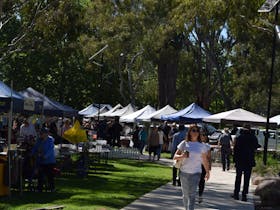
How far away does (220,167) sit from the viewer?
26.3 meters

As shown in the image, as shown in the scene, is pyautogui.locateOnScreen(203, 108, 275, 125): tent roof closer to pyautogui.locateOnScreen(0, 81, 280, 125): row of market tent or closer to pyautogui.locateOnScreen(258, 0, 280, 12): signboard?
pyautogui.locateOnScreen(0, 81, 280, 125): row of market tent

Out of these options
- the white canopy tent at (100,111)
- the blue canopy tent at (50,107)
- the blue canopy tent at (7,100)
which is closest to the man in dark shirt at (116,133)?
the blue canopy tent at (50,107)

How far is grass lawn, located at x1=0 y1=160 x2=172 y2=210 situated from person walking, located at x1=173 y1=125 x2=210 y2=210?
7.15 ft

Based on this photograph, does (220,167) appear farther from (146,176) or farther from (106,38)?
(106,38)

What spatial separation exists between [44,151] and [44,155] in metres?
0.10

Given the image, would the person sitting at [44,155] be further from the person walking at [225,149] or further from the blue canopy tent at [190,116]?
the blue canopy tent at [190,116]

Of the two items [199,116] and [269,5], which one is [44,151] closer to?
[269,5]

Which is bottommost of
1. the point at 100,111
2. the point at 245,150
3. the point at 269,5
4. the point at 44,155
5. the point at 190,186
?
the point at 190,186

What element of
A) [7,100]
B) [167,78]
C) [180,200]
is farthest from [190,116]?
[7,100]

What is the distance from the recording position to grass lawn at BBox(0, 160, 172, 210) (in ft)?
41.2

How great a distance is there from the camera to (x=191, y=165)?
415 inches

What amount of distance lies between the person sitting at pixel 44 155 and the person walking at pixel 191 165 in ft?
14.1

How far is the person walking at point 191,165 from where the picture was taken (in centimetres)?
1050

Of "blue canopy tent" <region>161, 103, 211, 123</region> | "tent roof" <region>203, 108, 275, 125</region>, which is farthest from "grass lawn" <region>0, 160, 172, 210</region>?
"blue canopy tent" <region>161, 103, 211, 123</region>
